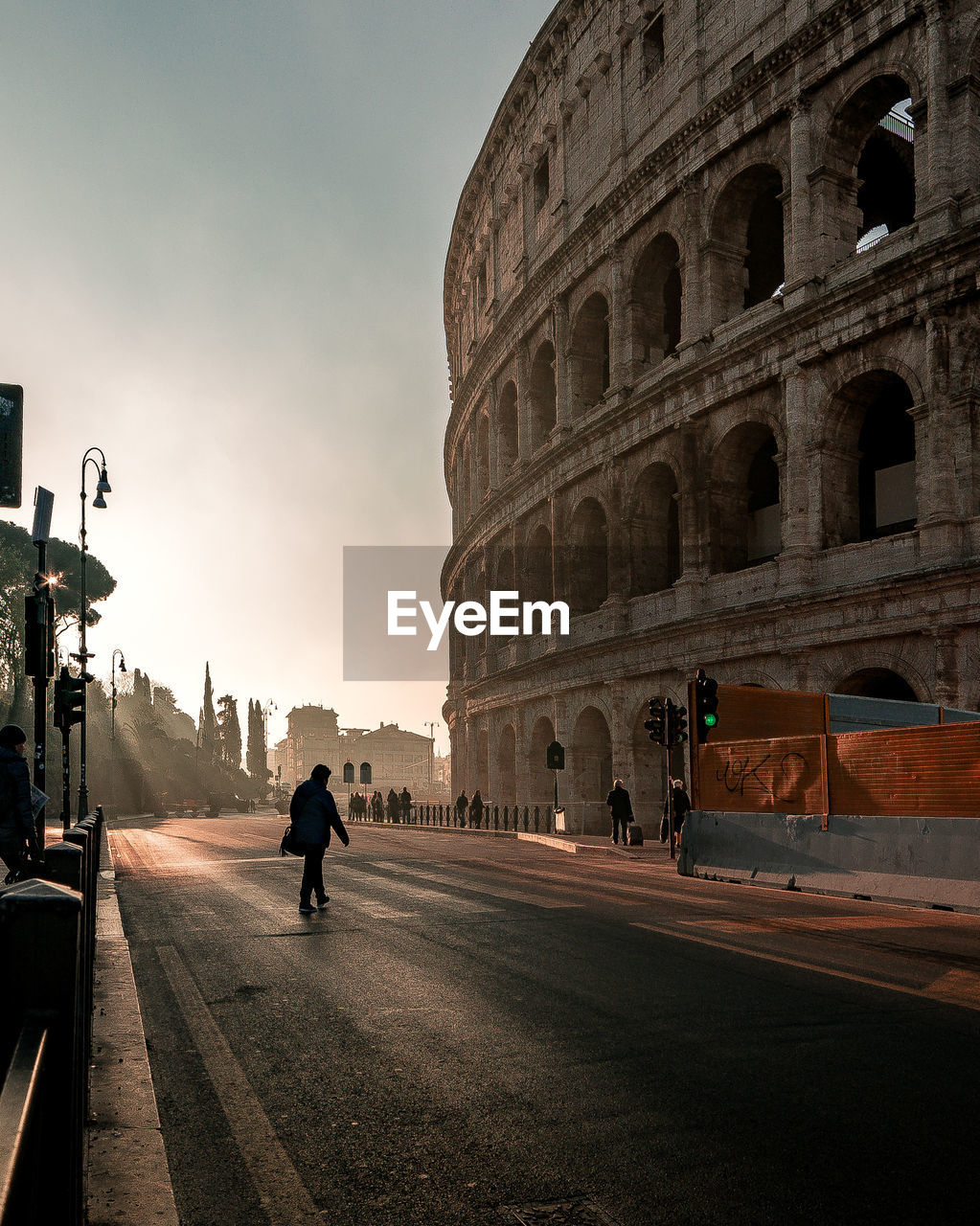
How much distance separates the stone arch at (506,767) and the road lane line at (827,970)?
31507 millimetres

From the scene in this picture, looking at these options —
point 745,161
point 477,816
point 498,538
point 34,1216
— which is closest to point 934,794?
point 34,1216

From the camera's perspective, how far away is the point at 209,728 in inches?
4879

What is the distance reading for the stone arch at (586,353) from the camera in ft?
119

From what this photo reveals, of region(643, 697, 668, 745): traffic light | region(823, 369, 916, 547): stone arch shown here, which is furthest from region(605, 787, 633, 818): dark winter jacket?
region(823, 369, 916, 547): stone arch

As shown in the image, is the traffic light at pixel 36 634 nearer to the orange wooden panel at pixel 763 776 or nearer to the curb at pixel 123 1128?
the curb at pixel 123 1128

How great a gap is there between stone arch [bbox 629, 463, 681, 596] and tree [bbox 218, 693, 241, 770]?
102 m

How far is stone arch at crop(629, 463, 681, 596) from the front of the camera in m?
32.1

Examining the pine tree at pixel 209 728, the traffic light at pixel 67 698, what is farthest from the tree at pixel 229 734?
the traffic light at pixel 67 698

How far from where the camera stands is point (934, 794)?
42.3ft

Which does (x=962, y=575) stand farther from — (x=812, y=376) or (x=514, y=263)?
(x=514, y=263)

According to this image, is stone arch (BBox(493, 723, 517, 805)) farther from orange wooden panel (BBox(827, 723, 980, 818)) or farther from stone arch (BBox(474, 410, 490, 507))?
orange wooden panel (BBox(827, 723, 980, 818))

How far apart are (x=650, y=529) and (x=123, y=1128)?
2885 cm

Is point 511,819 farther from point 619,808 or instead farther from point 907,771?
point 907,771

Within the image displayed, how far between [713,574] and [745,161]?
34.4 feet
